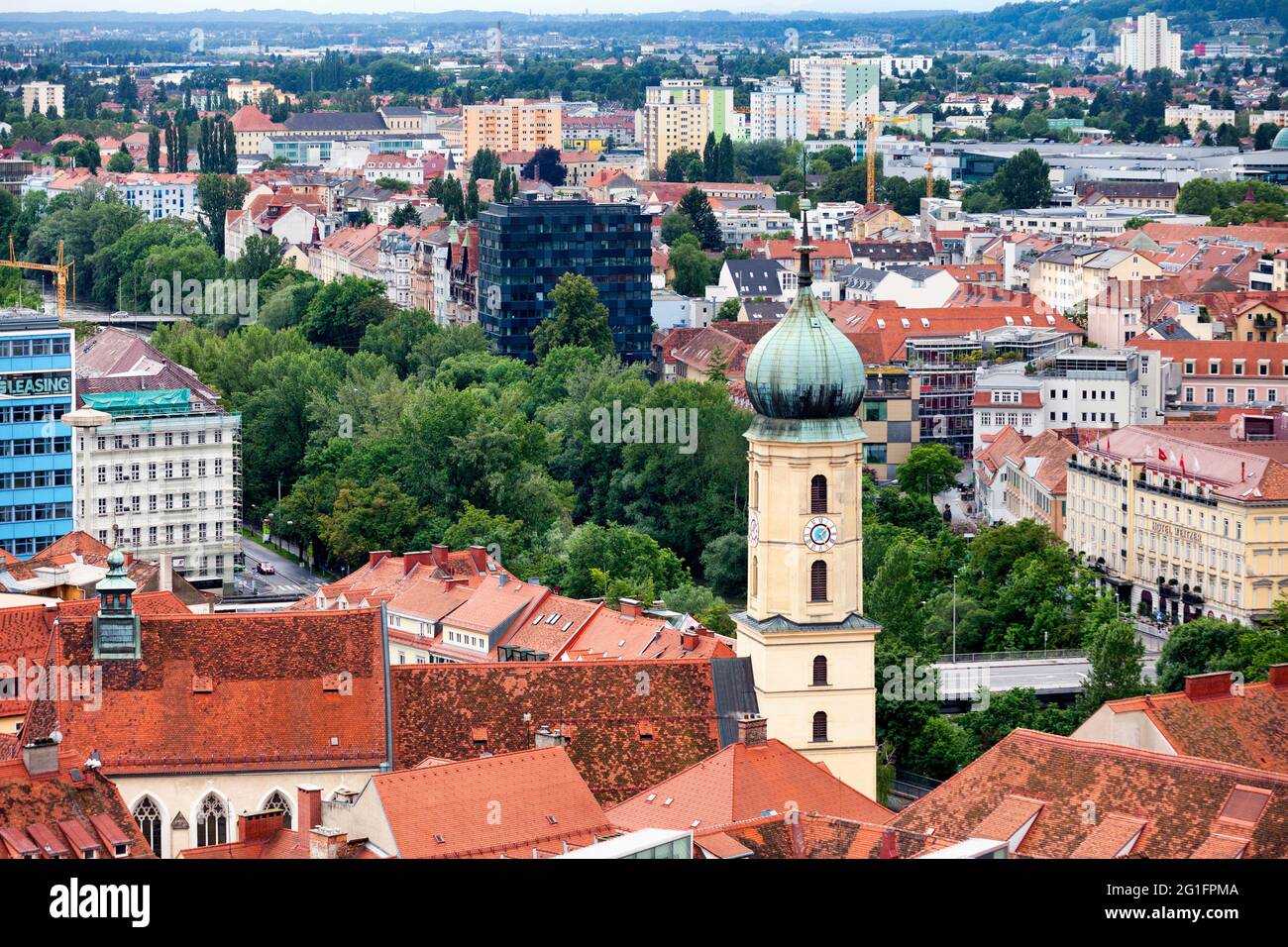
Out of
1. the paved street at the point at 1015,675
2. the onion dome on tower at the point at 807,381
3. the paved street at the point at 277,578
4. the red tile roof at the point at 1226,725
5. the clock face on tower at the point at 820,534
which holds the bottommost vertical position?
the paved street at the point at 277,578

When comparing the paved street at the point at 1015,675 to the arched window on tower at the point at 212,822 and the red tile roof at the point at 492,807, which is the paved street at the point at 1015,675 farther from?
the red tile roof at the point at 492,807

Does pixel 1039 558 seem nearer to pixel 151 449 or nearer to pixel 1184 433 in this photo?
pixel 1184 433

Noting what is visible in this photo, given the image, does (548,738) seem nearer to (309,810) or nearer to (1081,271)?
(309,810)

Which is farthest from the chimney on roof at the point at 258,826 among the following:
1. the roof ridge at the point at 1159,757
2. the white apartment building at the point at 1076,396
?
the white apartment building at the point at 1076,396
